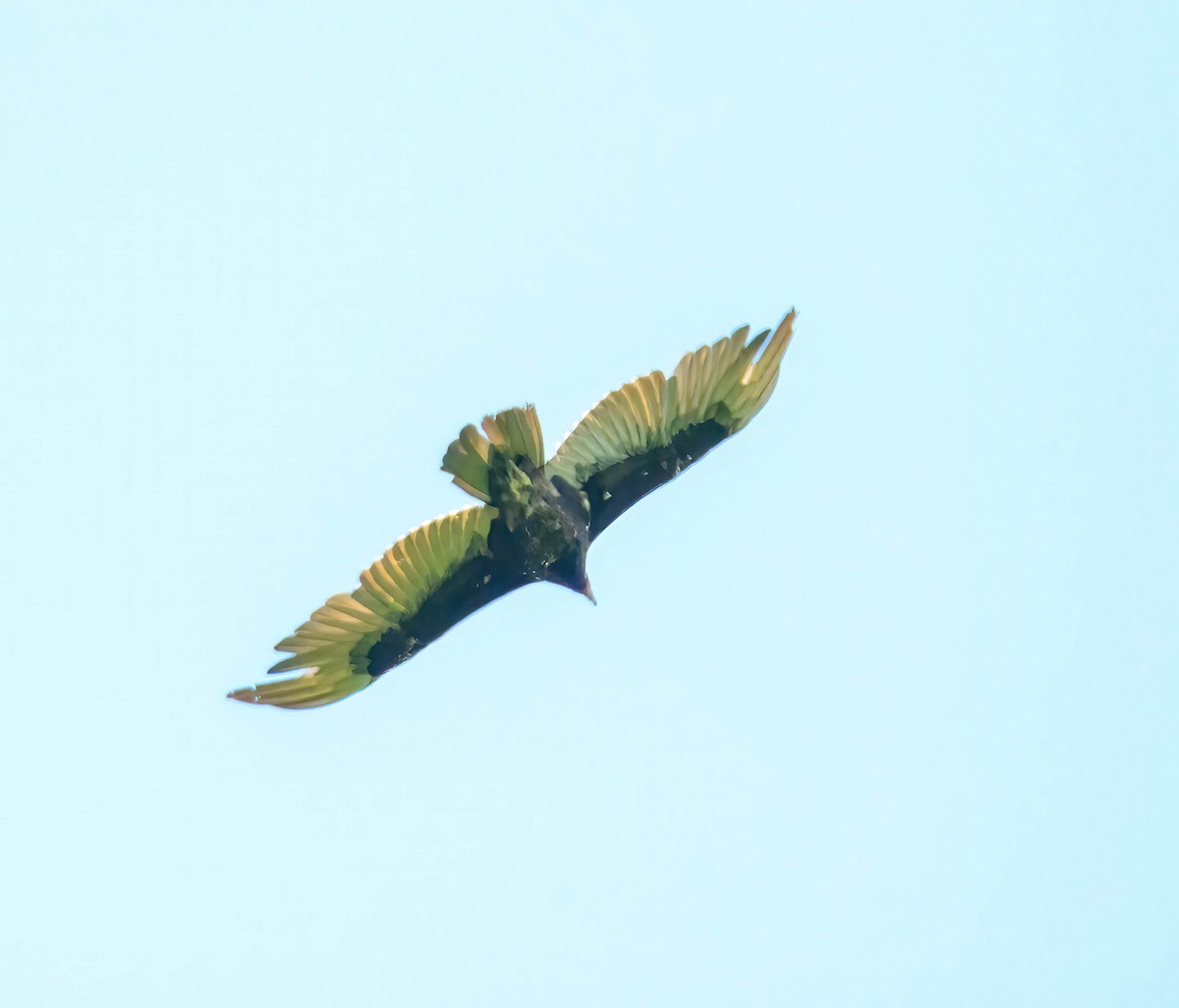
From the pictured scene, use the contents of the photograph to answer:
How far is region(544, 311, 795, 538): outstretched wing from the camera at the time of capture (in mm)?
12781

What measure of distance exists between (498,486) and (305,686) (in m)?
2.43

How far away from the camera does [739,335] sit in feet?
41.9

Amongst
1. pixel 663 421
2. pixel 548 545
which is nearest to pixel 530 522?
pixel 548 545

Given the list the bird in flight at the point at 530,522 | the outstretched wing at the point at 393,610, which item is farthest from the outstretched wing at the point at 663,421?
the outstretched wing at the point at 393,610

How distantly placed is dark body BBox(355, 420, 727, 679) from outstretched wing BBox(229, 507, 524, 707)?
1 centimetres

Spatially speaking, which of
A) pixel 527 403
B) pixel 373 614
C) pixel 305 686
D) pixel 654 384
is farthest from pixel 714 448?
pixel 305 686

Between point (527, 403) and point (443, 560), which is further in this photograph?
point (443, 560)

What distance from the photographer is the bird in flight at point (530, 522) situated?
12.8 metres

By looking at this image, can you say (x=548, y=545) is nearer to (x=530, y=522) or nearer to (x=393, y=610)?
(x=530, y=522)

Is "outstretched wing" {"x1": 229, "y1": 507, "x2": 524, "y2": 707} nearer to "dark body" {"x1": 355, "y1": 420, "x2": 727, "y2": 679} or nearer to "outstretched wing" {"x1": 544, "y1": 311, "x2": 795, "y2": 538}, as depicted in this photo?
"dark body" {"x1": 355, "y1": 420, "x2": 727, "y2": 679}

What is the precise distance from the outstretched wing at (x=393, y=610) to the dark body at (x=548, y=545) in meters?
0.01

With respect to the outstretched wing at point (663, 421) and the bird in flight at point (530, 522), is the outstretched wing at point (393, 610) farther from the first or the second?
the outstretched wing at point (663, 421)

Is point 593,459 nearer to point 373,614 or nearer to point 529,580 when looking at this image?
point 529,580

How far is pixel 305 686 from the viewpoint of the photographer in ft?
42.7
